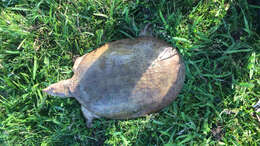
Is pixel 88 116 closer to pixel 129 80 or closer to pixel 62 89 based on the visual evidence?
pixel 62 89

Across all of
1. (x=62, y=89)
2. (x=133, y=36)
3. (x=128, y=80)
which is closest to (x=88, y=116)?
(x=62, y=89)

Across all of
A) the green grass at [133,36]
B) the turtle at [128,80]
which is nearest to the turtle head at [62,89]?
the turtle at [128,80]

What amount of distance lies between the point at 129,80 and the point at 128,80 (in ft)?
0.04

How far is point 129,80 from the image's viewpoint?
211cm

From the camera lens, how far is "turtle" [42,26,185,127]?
211 cm

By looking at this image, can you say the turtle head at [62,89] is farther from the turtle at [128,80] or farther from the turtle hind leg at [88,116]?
the turtle hind leg at [88,116]

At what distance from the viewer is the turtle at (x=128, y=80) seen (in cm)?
211

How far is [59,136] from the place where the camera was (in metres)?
2.64

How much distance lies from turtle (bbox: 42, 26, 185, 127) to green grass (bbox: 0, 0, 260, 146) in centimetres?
34

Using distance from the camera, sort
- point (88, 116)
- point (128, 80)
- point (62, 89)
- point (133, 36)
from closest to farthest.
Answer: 1. point (128, 80)
2. point (62, 89)
3. point (88, 116)
4. point (133, 36)

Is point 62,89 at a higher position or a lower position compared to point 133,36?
lower

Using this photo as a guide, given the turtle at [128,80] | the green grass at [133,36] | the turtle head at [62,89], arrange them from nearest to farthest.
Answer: the turtle at [128,80] < the turtle head at [62,89] < the green grass at [133,36]

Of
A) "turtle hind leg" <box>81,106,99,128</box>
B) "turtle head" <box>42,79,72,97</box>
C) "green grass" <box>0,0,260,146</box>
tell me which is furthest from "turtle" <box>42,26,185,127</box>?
"green grass" <box>0,0,260,146</box>

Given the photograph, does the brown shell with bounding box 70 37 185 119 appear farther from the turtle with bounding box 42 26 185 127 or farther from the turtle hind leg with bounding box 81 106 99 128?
the turtle hind leg with bounding box 81 106 99 128
